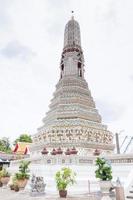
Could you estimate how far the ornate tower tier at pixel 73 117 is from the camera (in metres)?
38.7

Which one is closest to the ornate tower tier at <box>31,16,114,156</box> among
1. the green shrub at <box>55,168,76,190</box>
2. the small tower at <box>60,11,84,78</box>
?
the small tower at <box>60,11,84,78</box>

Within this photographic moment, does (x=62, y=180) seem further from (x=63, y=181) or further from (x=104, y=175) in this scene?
(x=104, y=175)

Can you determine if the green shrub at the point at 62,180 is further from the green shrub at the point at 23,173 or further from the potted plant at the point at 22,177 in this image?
the green shrub at the point at 23,173

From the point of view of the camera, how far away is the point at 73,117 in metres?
41.1

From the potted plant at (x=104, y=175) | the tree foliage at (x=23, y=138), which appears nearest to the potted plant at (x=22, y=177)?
the potted plant at (x=104, y=175)

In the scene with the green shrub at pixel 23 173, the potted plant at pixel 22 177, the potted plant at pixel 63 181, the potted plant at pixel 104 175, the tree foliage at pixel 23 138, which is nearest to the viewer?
the potted plant at pixel 104 175

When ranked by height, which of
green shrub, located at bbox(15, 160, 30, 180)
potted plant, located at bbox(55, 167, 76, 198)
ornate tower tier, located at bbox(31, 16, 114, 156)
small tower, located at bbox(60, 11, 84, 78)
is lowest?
potted plant, located at bbox(55, 167, 76, 198)

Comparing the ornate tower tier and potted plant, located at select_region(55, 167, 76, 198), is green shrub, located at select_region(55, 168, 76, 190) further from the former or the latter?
the ornate tower tier

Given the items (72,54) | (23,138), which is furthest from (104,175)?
(23,138)

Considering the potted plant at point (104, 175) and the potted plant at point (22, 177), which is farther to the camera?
the potted plant at point (22, 177)

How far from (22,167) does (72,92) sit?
26071 mm

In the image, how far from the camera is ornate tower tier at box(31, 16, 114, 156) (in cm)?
3869

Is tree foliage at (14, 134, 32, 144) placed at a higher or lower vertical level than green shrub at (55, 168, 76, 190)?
higher

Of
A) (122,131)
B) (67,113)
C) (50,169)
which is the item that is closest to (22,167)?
(50,169)
